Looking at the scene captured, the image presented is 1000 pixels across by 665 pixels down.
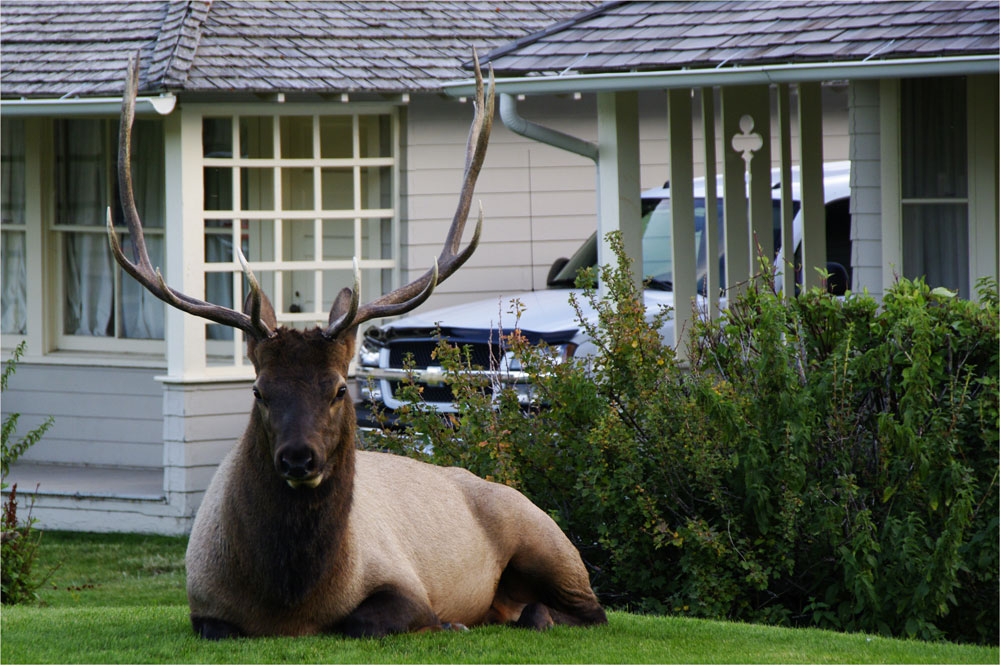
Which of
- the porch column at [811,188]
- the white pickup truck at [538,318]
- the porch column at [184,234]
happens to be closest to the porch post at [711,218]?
the white pickup truck at [538,318]

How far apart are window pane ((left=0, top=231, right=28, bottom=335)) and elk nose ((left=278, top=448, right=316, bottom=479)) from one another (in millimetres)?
9690

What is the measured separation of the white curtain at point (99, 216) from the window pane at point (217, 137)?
29.3 inches

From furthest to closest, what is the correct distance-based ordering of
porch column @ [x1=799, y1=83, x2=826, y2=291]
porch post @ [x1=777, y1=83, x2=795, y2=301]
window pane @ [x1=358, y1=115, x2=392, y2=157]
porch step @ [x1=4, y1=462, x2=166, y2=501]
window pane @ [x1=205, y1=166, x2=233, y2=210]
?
window pane @ [x1=358, y1=115, x2=392, y2=157] < window pane @ [x1=205, y1=166, x2=233, y2=210] < porch step @ [x1=4, y1=462, x2=166, y2=501] < porch column @ [x1=799, y1=83, x2=826, y2=291] < porch post @ [x1=777, y1=83, x2=795, y2=301]

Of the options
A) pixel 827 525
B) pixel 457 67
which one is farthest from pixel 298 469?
pixel 457 67

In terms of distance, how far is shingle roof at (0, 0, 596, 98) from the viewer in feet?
39.7

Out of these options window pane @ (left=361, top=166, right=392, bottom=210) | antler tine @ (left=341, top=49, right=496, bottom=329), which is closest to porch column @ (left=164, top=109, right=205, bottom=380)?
window pane @ (left=361, top=166, right=392, bottom=210)

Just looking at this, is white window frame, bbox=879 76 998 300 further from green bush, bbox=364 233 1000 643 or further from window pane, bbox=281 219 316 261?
window pane, bbox=281 219 316 261

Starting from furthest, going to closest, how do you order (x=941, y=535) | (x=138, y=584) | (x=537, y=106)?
(x=537, y=106) → (x=138, y=584) → (x=941, y=535)

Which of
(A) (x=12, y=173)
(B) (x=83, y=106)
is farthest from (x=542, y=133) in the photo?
(A) (x=12, y=173)

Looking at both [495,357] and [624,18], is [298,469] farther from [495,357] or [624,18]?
[624,18]

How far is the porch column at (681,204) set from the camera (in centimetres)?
1092

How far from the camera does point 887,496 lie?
7270 mm

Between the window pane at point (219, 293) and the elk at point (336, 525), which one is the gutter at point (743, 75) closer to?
the elk at point (336, 525)

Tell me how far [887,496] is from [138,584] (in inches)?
213
